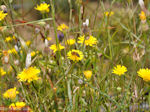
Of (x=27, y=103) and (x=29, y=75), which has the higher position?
(x=29, y=75)

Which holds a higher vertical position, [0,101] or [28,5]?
[28,5]

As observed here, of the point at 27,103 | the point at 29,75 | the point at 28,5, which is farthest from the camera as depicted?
the point at 28,5

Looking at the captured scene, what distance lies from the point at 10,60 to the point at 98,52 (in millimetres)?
384

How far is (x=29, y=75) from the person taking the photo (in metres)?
0.66

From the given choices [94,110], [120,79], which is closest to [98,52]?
[120,79]

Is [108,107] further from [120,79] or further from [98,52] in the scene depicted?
[98,52]

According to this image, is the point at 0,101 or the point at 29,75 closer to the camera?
the point at 29,75

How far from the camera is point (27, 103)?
76 centimetres

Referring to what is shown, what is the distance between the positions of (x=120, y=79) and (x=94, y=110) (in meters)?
0.17

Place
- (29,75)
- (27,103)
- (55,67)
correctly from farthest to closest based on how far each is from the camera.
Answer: (55,67)
(27,103)
(29,75)

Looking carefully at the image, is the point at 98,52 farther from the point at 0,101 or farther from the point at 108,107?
the point at 0,101

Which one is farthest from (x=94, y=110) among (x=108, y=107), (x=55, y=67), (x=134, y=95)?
(x=55, y=67)

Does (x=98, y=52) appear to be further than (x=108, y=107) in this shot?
Yes

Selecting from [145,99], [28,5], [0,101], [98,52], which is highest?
[28,5]
